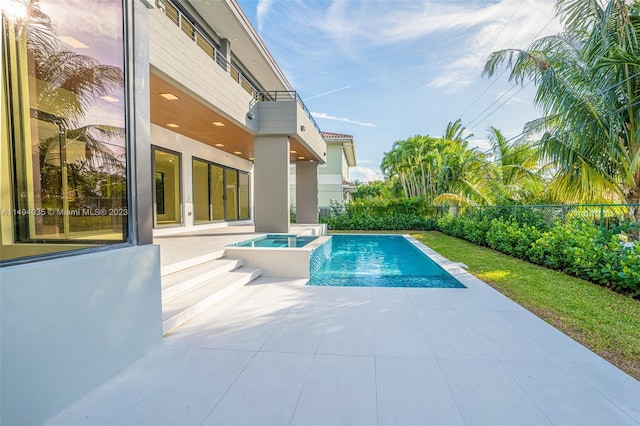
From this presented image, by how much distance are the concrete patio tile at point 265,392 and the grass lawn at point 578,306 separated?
10.2ft

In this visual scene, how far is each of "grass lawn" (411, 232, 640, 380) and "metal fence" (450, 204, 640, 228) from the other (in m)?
1.70

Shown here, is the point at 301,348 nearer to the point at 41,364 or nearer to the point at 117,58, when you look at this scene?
the point at 41,364

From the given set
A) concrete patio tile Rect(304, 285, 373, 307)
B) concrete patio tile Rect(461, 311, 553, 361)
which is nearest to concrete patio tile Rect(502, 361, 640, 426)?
concrete patio tile Rect(461, 311, 553, 361)

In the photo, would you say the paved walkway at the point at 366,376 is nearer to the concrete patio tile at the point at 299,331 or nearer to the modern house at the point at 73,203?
the concrete patio tile at the point at 299,331

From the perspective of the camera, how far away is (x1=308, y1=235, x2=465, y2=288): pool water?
246 inches

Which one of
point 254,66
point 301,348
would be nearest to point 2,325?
point 301,348

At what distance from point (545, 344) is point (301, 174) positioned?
44.2 ft

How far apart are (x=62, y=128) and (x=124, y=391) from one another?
2.38 meters

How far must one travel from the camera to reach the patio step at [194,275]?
4414 mm

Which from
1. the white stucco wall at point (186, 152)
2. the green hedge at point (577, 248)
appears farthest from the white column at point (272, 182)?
the green hedge at point (577, 248)

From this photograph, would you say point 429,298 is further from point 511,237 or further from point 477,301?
point 511,237

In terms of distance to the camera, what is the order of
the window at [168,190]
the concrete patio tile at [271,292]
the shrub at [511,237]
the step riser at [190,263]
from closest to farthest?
the concrete patio tile at [271,292] < the step riser at [190,263] < the shrub at [511,237] < the window at [168,190]

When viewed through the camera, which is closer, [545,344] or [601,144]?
[545,344]

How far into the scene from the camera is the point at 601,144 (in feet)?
23.6
